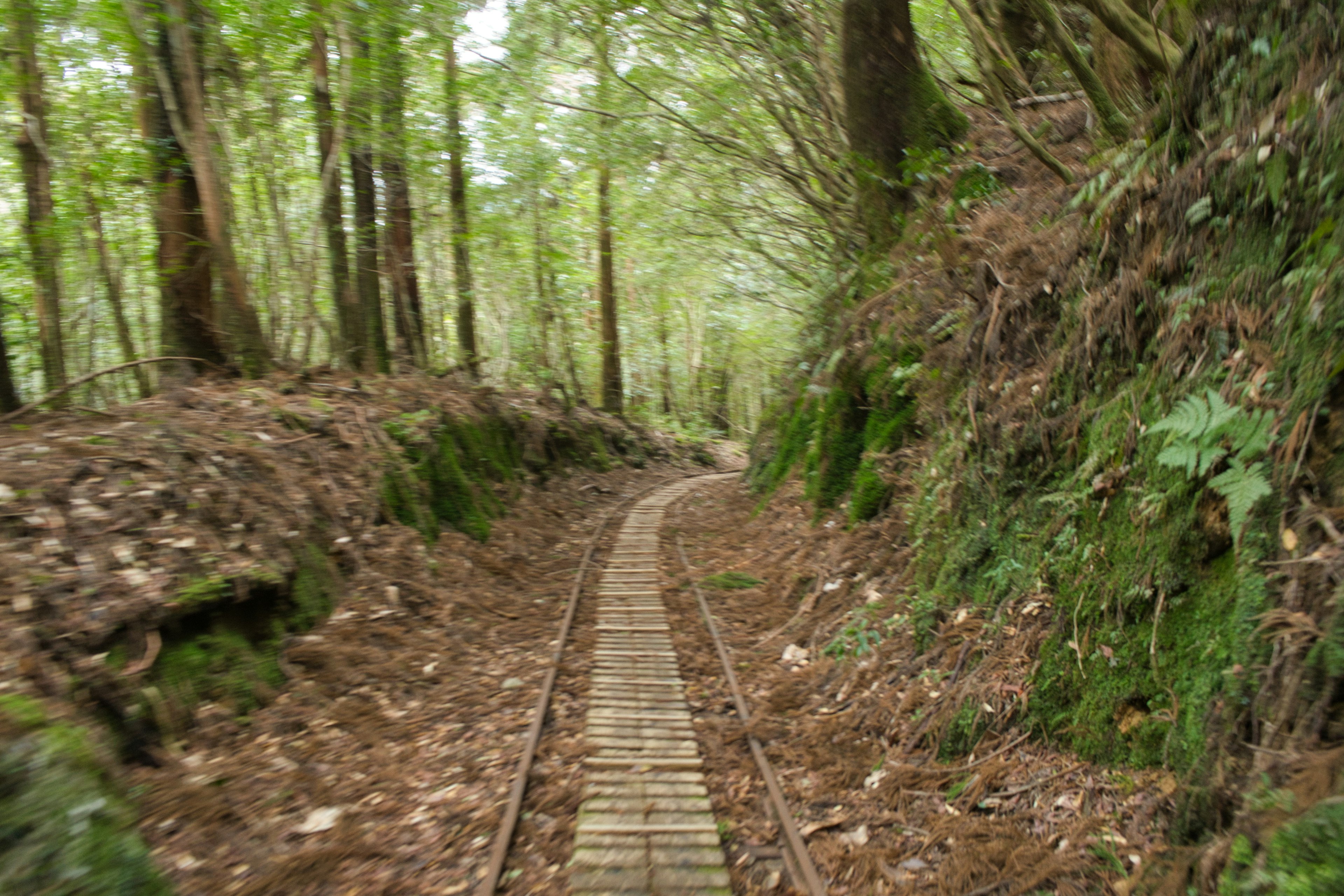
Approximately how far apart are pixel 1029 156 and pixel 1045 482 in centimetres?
525

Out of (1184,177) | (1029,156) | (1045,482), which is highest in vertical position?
(1029,156)

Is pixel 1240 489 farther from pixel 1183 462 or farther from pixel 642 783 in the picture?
pixel 642 783

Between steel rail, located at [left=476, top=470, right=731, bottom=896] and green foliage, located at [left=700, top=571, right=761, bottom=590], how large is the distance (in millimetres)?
1605

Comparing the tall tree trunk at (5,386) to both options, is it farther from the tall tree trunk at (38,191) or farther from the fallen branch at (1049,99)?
the fallen branch at (1049,99)

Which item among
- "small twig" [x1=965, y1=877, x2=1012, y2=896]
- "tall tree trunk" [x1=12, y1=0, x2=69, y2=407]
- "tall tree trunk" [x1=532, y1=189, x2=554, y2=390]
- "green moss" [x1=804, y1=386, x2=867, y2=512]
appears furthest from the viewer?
"tall tree trunk" [x1=532, y1=189, x2=554, y2=390]

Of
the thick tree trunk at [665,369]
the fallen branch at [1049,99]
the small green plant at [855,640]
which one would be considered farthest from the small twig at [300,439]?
the thick tree trunk at [665,369]

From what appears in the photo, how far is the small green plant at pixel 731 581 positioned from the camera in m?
8.60

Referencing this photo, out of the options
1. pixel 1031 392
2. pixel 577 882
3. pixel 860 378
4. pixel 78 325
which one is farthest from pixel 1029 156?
pixel 78 325

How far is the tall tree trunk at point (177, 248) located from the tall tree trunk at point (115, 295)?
1576 millimetres

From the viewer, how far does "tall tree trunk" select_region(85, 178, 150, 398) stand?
10141mm

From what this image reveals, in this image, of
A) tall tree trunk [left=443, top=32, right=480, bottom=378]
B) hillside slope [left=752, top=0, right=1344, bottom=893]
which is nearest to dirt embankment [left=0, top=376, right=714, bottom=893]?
hillside slope [left=752, top=0, right=1344, bottom=893]

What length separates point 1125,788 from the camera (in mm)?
3252

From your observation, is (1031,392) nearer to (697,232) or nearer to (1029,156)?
(1029,156)

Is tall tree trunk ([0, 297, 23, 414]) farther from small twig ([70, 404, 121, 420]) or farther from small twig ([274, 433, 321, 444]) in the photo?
small twig ([274, 433, 321, 444])
